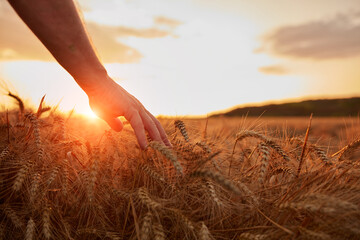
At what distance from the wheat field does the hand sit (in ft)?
0.32

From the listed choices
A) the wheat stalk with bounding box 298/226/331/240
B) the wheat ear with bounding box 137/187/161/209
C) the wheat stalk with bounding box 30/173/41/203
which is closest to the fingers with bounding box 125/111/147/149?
the wheat ear with bounding box 137/187/161/209

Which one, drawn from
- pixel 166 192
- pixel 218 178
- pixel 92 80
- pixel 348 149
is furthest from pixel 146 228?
pixel 348 149

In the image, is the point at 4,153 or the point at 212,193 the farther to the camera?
the point at 4,153

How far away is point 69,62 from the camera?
4.44ft

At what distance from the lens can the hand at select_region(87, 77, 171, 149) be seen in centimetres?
143

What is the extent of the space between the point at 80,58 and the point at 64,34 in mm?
131

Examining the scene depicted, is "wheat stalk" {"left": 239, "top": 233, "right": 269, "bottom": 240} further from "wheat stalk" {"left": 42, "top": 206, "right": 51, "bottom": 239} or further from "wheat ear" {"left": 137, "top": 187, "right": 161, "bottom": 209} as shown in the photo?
"wheat stalk" {"left": 42, "top": 206, "right": 51, "bottom": 239}

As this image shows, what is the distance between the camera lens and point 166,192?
127cm

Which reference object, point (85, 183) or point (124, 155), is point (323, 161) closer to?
point (124, 155)

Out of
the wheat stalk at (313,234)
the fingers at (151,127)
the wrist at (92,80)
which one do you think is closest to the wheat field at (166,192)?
the wheat stalk at (313,234)

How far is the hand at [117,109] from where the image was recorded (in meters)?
1.43

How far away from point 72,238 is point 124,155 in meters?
0.49

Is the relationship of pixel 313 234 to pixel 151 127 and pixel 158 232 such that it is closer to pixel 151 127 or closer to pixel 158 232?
pixel 158 232

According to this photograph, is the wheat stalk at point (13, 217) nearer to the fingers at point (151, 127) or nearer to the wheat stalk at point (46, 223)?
the wheat stalk at point (46, 223)
